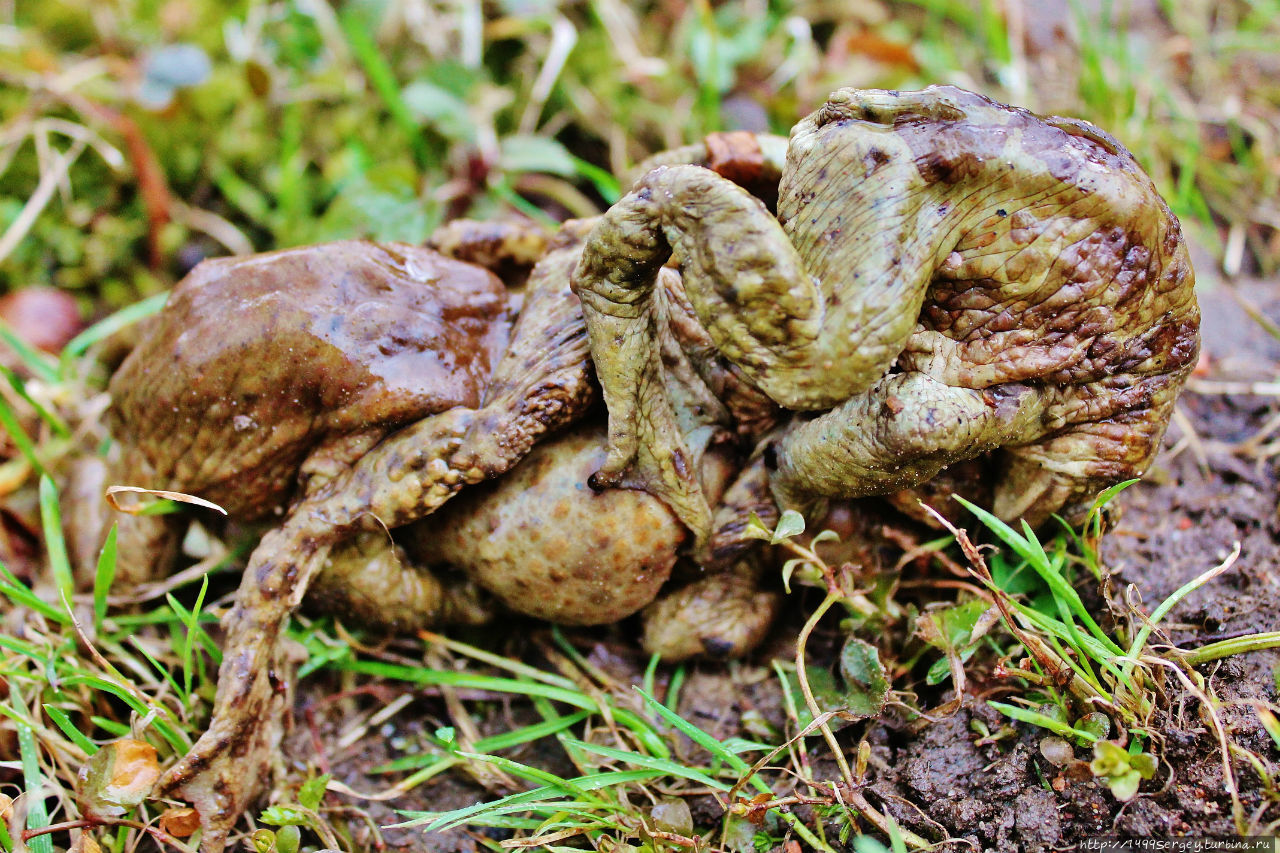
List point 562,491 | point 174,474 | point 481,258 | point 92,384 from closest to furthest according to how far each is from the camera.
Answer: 1. point 562,491
2. point 174,474
3. point 481,258
4. point 92,384

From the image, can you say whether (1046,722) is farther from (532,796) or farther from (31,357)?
(31,357)

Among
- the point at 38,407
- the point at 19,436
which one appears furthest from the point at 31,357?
the point at 19,436

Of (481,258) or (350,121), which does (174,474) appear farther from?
(350,121)

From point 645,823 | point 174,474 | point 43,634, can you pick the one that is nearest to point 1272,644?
point 645,823

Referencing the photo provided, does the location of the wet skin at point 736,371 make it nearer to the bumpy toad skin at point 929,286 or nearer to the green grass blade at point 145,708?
the bumpy toad skin at point 929,286

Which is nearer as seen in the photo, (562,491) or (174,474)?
(562,491)

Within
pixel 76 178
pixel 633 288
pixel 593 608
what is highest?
pixel 633 288

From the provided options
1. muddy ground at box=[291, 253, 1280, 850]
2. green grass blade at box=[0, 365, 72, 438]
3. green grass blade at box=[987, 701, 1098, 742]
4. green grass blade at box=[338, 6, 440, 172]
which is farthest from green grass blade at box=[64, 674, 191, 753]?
green grass blade at box=[338, 6, 440, 172]
